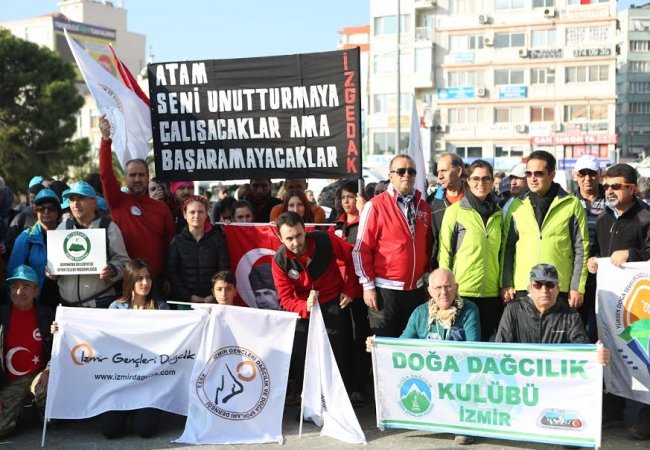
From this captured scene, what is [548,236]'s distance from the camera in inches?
235

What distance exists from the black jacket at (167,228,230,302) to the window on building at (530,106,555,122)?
5753 cm

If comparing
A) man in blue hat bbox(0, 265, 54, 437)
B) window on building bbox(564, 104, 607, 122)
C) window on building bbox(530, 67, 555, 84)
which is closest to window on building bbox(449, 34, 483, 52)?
window on building bbox(530, 67, 555, 84)

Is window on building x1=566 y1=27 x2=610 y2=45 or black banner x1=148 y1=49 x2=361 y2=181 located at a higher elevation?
window on building x1=566 y1=27 x2=610 y2=45

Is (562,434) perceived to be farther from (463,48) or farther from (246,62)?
(463,48)

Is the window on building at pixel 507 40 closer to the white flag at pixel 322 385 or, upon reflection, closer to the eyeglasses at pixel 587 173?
the eyeglasses at pixel 587 173

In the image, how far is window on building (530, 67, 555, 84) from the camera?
6034 cm

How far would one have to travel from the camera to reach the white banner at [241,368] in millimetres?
6012

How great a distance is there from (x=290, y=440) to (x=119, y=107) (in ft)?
13.6

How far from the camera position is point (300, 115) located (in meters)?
7.36

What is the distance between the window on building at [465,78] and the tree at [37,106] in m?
32.9

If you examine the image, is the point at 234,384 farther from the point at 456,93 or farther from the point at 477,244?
the point at 456,93

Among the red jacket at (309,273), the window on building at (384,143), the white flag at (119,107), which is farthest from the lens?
the window on building at (384,143)

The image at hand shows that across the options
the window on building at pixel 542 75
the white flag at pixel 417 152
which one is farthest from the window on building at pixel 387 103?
the white flag at pixel 417 152

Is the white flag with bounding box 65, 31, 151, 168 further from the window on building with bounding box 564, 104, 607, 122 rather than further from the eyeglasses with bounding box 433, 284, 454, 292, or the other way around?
the window on building with bounding box 564, 104, 607, 122
